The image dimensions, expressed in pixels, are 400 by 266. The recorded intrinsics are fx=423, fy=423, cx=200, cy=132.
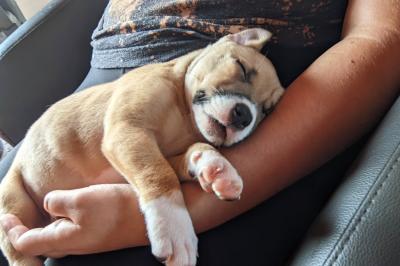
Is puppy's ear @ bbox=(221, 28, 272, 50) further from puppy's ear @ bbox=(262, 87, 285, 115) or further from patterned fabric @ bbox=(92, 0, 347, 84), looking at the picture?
puppy's ear @ bbox=(262, 87, 285, 115)

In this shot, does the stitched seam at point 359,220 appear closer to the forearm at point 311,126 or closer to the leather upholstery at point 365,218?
the leather upholstery at point 365,218

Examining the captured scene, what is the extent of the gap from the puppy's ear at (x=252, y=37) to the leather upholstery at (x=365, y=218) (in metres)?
0.45

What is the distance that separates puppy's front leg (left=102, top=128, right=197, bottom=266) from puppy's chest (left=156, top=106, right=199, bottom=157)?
2.2 inches

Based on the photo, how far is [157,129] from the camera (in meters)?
0.96

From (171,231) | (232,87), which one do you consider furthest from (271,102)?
(171,231)

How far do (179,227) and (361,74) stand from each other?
1.67 ft

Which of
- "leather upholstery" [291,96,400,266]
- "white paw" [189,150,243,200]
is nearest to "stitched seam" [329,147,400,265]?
"leather upholstery" [291,96,400,266]

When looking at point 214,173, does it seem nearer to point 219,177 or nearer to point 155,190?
point 219,177

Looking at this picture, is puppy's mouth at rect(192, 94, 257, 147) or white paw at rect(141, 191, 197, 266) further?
puppy's mouth at rect(192, 94, 257, 147)

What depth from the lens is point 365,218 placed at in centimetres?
60

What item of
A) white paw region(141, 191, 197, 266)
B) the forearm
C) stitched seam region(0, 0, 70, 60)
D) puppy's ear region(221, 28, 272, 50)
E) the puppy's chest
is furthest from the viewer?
stitched seam region(0, 0, 70, 60)

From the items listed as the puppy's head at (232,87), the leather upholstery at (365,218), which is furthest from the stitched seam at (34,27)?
the leather upholstery at (365,218)

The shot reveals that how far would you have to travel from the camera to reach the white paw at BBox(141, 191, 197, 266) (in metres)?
0.75

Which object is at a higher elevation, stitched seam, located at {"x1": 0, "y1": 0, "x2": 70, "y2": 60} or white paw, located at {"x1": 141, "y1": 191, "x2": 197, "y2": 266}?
stitched seam, located at {"x1": 0, "y1": 0, "x2": 70, "y2": 60}
